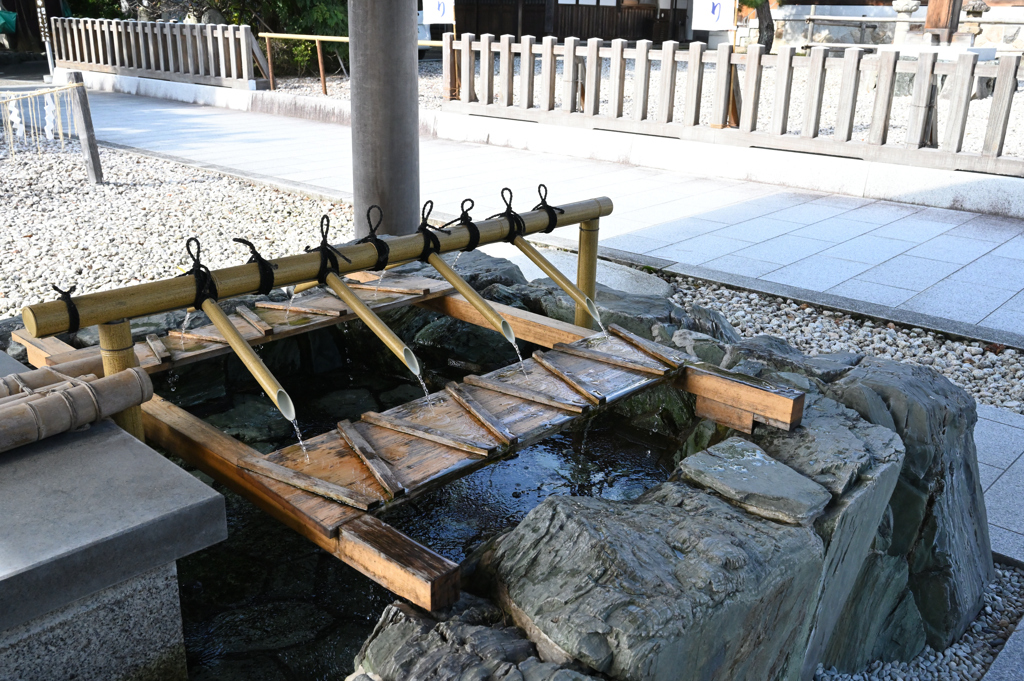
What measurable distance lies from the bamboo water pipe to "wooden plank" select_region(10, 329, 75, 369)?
2.56 feet

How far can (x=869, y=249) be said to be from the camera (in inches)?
262

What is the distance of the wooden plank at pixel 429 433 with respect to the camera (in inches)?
91.0

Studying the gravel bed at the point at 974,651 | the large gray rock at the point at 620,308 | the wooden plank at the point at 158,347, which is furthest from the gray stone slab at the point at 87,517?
the large gray rock at the point at 620,308

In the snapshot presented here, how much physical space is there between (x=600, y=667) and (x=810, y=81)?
851cm

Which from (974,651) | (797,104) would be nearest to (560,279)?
(974,651)

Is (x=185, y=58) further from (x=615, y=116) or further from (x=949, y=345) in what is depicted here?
(x=949, y=345)

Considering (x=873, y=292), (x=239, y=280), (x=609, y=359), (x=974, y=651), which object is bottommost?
(x=974, y=651)

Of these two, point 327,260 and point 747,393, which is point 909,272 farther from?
point 327,260

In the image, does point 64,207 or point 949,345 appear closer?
point 949,345

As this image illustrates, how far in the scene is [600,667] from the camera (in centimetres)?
162

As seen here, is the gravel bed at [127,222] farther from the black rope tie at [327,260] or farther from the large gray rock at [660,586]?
the large gray rock at [660,586]

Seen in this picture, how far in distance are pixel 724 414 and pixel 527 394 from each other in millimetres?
651

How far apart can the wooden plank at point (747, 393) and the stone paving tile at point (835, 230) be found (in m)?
4.57

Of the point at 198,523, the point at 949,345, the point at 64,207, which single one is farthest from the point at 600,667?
the point at 64,207
